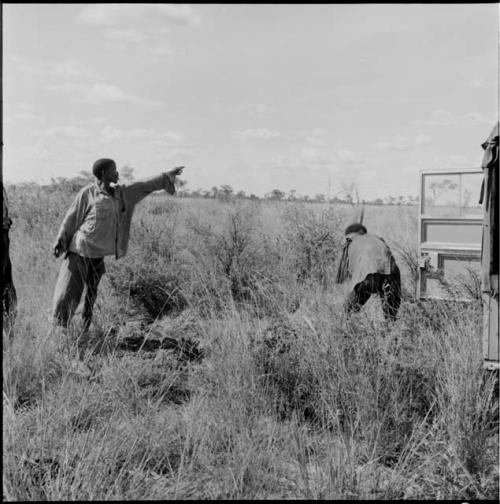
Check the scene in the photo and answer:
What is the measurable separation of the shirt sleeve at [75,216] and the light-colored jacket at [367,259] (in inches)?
106

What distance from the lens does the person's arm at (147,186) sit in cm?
619

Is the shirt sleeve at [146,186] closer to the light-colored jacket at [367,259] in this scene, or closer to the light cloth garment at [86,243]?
Answer: the light cloth garment at [86,243]

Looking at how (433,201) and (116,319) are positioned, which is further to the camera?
(433,201)

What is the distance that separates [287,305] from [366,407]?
5.69 ft

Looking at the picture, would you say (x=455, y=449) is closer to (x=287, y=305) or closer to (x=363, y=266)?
(x=287, y=305)

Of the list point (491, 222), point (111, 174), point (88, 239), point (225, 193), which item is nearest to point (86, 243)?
point (88, 239)

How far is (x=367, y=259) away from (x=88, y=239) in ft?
8.92

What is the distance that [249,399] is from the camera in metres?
4.00

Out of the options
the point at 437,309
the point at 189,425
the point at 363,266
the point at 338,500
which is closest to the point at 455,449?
the point at 338,500

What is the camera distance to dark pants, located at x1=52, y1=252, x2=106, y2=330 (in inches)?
228

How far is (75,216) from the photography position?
5.91 meters

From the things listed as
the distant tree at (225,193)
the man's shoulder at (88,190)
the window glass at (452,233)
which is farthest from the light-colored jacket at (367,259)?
the distant tree at (225,193)

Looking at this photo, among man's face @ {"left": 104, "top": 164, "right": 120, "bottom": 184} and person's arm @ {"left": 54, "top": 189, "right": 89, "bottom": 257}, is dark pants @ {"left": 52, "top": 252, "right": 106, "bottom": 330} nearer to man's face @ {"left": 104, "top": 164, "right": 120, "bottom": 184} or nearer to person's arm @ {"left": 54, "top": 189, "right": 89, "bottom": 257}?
person's arm @ {"left": 54, "top": 189, "right": 89, "bottom": 257}

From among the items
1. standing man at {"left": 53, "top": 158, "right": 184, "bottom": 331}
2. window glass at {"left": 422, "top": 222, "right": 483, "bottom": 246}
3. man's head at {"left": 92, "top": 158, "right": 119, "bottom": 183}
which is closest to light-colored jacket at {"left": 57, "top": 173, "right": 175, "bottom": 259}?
standing man at {"left": 53, "top": 158, "right": 184, "bottom": 331}
